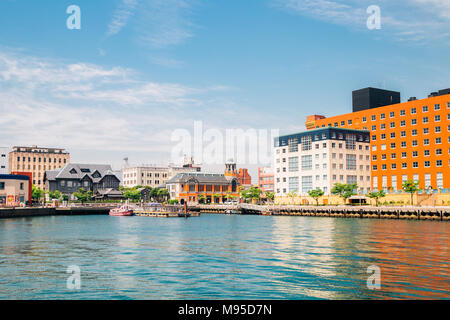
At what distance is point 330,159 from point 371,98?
3142 cm

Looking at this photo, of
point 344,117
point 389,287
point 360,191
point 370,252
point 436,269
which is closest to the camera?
point 389,287

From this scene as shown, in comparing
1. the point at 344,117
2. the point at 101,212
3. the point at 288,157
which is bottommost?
the point at 101,212

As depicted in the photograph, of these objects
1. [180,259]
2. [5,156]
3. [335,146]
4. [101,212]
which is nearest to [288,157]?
[335,146]

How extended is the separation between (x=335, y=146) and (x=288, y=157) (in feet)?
67.2

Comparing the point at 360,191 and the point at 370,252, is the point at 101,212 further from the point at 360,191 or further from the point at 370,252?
the point at 370,252

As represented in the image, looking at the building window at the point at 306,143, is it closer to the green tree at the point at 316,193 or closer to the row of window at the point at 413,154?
the green tree at the point at 316,193

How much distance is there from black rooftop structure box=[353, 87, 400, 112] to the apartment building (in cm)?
514

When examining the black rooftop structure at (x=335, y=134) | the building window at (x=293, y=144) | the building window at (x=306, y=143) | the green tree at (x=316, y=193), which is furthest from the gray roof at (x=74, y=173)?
the black rooftop structure at (x=335, y=134)

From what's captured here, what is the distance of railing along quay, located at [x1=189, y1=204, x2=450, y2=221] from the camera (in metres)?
102

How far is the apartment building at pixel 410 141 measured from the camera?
128m

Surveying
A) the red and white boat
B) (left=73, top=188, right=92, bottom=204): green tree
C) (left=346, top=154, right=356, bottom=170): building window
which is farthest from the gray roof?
(left=346, top=154, right=356, bottom=170): building window

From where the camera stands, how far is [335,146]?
150125 mm

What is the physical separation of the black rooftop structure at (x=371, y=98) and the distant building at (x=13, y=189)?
118m

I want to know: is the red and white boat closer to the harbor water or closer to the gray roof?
the gray roof
